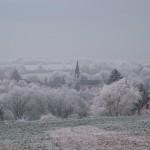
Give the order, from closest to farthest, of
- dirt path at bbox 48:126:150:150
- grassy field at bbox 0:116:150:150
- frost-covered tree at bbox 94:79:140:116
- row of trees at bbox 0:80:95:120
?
dirt path at bbox 48:126:150:150
grassy field at bbox 0:116:150:150
frost-covered tree at bbox 94:79:140:116
row of trees at bbox 0:80:95:120

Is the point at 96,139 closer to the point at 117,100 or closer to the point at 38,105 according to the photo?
the point at 117,100

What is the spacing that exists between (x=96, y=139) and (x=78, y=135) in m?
1.93

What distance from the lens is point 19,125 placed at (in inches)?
1156

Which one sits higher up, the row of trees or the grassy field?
the grassy field

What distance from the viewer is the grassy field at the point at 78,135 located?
2131 cm

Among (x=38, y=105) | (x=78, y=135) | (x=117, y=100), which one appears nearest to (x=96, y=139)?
(x=78, y=135)

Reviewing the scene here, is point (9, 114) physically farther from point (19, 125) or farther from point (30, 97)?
→ point (19, 125)

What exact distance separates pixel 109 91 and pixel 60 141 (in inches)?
1809

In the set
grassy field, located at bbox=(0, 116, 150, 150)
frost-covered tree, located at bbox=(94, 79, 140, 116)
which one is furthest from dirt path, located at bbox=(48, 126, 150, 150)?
frost-covered tree, located at bbox=(94, 79, 140, 116)

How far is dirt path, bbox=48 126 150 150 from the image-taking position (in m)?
21.2

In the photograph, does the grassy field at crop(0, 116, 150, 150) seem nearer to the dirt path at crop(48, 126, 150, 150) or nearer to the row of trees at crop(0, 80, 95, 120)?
the dirt path at crop(48, 126, 150, 150)

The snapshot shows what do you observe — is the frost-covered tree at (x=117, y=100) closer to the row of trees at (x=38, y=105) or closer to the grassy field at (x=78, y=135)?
the row of trees at (x=38, y=105)

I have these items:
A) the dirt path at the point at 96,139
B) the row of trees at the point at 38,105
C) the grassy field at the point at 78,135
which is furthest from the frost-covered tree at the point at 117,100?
the dirt path at the point at 96,139

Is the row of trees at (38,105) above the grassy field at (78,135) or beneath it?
beneath
